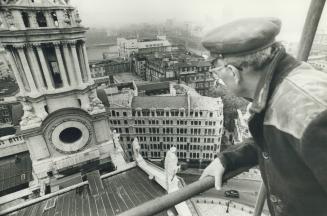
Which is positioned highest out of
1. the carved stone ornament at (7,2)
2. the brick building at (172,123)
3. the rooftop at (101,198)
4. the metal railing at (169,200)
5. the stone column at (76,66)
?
the carved stone ornament at (7,2)

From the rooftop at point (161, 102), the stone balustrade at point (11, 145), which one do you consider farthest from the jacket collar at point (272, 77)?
the rooftop at point (161, 102)

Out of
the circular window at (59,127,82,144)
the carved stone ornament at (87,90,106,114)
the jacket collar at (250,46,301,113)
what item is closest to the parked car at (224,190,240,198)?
the carved stone ornament at (87,90,106,114)

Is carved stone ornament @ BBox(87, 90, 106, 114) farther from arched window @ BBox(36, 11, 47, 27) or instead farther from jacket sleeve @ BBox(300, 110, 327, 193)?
jacket sleeve @ BBox(300, 110, 327, 193)

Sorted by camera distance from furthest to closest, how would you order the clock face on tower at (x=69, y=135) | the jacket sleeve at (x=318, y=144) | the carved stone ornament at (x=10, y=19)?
the clock face on tower at (x=69, y=135)
the carved stone ornament at (x=10, y=19)
the jacket sleeve at (x=318, y=144)

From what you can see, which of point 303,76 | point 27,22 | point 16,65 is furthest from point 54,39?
point 303,76

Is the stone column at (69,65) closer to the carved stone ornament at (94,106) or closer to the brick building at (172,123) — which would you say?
the carved stone ornament at (94,106)
